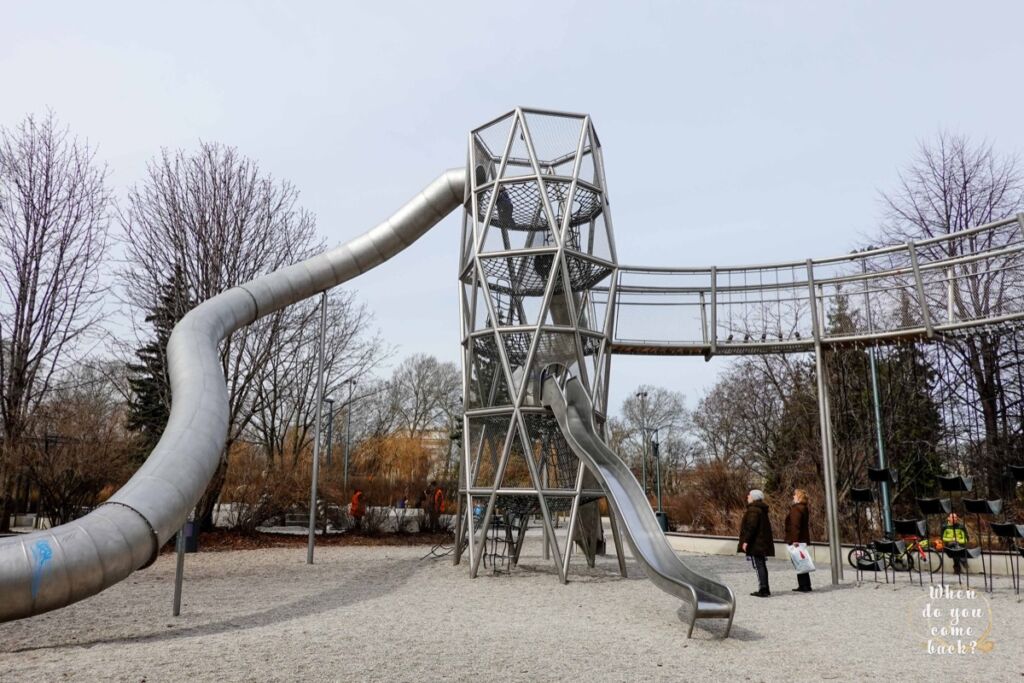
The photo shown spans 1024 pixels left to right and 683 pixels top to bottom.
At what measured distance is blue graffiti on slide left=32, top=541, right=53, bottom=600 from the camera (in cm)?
704

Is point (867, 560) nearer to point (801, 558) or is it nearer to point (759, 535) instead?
point (801, 558)

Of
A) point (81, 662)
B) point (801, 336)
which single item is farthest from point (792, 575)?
point (81, 662)

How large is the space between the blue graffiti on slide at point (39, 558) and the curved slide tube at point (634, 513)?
630 centimetres

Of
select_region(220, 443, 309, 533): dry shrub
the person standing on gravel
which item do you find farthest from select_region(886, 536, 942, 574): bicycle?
select_region(220, 443, 309, 533): dry shrub

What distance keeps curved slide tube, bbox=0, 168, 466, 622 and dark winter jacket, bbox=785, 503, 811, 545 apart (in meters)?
8.40

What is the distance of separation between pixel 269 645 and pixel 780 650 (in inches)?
194

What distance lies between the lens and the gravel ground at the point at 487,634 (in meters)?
6.18

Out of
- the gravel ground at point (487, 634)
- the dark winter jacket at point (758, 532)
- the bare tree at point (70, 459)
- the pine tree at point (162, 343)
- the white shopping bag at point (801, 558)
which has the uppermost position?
the pine tree at point (162, 343)

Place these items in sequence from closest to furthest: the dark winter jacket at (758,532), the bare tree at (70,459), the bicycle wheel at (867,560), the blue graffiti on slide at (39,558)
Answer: the blue graffiti on slide at (39,558), the dark winter jacket at (758,532), the bicycle wheel at (867,560), the bare tree at (70,459)

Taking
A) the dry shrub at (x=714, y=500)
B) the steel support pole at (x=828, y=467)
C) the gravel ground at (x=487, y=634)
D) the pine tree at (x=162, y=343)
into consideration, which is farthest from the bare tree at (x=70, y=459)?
the dry shrub at (x=714, y=500)

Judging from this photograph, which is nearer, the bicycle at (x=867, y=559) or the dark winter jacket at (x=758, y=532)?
the dark winter jacket at (x=758, y=532)

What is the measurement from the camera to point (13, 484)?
1788cm

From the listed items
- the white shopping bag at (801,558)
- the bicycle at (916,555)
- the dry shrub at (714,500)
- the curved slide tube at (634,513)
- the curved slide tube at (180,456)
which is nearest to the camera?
the curved slide tube at (180,456)

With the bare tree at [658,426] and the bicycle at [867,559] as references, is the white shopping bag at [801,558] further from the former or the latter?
the bare tree at [658,426]
